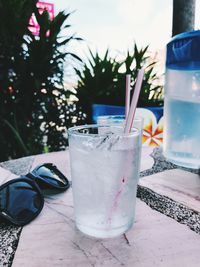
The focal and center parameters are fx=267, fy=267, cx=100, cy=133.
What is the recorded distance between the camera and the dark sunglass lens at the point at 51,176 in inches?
26.1

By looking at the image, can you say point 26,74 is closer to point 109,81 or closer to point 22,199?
point 109,81

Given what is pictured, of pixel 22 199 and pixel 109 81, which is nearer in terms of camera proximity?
pixel 22 199

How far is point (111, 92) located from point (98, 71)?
9.5 inches

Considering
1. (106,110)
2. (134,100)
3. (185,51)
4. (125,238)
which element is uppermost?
(185,51)

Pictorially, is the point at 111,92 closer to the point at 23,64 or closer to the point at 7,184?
the point at 23,64

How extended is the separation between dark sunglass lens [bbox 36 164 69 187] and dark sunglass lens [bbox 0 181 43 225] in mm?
88

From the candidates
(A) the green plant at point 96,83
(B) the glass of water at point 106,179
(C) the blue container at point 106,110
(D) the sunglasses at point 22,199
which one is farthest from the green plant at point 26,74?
(B) the glass of water at point 106,179

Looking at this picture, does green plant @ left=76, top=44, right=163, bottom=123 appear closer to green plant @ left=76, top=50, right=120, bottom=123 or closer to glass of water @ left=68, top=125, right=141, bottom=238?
green plant @ left=76, top=50, right=120, bottom=123

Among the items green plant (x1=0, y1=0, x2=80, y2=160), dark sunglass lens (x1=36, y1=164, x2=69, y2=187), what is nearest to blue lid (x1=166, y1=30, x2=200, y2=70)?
dark sunglass lens (x1=36, y1=164, x2=69, y2=187)

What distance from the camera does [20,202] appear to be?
0.53 metres

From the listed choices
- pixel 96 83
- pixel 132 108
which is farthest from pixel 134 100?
pixel 96 83

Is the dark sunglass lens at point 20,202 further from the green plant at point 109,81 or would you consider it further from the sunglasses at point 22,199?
the green plant at point 109,81

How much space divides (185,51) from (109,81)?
1621 mm

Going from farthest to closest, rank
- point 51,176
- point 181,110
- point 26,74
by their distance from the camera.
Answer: point 26,74 < point 181,110 < point 51,176
